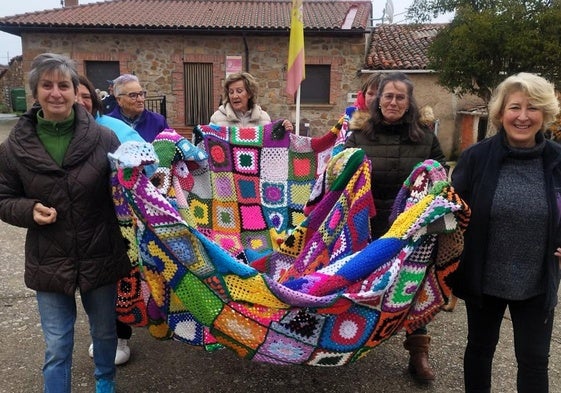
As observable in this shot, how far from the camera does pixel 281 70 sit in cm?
1173

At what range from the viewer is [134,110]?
283cm

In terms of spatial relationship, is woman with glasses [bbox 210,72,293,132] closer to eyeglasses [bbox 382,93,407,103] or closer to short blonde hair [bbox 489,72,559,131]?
eyeglasses [bbox 382,93,407,103]

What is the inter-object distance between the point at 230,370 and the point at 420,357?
93 centimetres

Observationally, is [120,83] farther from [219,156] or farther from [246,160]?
[246,160]

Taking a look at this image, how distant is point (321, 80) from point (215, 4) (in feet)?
13.6

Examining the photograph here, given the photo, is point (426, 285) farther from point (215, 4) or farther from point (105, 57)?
point (215, 4)

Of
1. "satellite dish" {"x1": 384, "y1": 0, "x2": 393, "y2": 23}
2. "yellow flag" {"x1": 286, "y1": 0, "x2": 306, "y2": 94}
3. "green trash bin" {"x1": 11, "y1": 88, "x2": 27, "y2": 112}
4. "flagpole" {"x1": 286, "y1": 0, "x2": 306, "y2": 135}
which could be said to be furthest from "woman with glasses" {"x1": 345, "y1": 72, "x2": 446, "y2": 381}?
"green trash bin" {"x1": 11, "y1": 88, "x2": 27, "y2": 112}

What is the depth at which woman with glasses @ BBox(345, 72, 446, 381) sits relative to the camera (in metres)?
2.26

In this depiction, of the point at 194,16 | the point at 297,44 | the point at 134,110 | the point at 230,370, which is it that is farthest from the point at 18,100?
the point at 230,370

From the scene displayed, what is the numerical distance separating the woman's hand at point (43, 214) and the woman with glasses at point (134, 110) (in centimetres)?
127

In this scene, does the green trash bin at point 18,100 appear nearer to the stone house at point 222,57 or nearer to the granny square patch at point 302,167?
the stone house at point 222,57

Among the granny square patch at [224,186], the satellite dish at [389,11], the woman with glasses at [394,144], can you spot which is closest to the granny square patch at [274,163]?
the granny square patch at [224,186]

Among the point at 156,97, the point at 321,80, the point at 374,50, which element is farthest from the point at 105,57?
the point at 374,50

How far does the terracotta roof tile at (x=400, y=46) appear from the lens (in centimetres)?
1151
